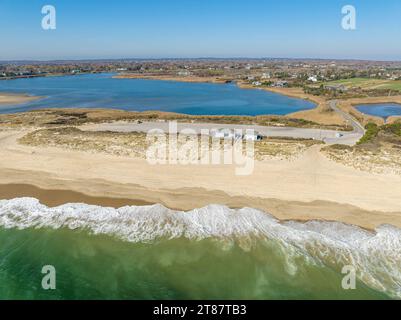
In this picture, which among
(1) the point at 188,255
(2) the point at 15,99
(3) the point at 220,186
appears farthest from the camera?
(2) the point at 15,99

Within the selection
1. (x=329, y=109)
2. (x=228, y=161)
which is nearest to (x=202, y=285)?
(x=228, y=161)

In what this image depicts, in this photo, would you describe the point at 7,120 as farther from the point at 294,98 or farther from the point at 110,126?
the point at 294,98

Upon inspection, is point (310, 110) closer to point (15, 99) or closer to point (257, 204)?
point (257, 204)

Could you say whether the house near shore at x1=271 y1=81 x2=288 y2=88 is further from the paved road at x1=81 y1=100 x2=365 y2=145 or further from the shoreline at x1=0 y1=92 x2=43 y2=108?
the shoreline at x1=0 y1=92 x2=43 y2=108
